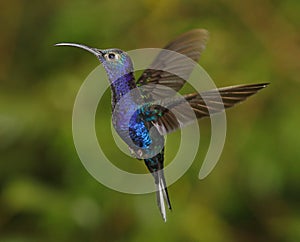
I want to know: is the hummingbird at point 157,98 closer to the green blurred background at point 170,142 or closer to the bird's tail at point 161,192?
the bird's tail at point 161,192

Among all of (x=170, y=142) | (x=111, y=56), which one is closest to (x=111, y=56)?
(x=111, y=56)

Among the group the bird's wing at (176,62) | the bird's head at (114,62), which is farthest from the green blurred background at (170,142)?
the bird's head at (114,62)

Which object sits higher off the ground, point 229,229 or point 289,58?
point 289,58

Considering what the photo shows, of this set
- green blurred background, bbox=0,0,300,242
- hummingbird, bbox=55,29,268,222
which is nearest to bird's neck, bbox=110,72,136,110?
hummingbird, bbox=55,29,268,222

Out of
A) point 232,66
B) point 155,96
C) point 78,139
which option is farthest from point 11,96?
point 155,96

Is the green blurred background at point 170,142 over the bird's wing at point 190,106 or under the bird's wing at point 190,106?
over

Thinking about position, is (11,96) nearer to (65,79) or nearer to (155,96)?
(65,79)

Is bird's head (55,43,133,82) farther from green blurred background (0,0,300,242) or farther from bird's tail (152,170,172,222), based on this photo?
green blurred background (0,0,300,242)
